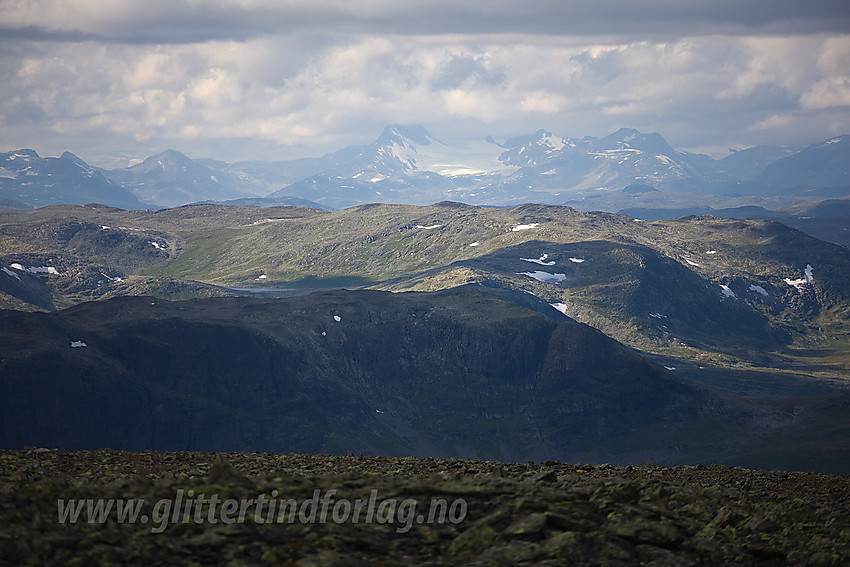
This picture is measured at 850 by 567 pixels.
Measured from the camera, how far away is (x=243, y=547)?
2438 cm

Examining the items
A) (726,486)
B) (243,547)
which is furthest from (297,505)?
(726,486)

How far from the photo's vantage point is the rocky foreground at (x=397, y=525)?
24125 mm

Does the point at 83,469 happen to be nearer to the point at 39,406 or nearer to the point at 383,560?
the point at 383,560

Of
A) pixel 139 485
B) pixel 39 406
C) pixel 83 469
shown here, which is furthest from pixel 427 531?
pixel 39 406

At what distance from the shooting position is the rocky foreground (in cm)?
2412

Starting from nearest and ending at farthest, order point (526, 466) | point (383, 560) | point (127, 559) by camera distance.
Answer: point (127, 559) < point (383, 560) < point (526, 466)

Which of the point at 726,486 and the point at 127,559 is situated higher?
the point at 127,559

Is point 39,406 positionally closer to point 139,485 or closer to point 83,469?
point 83,469

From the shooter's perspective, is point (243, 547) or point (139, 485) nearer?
point (243, 547)

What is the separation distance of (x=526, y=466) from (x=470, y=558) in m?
21.6

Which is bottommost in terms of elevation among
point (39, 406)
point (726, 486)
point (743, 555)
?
point (39, 406)

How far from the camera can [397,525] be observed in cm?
A: 2788

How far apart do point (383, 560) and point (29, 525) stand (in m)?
11.9

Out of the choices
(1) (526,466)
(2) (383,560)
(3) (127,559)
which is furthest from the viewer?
(1) (526,466)
